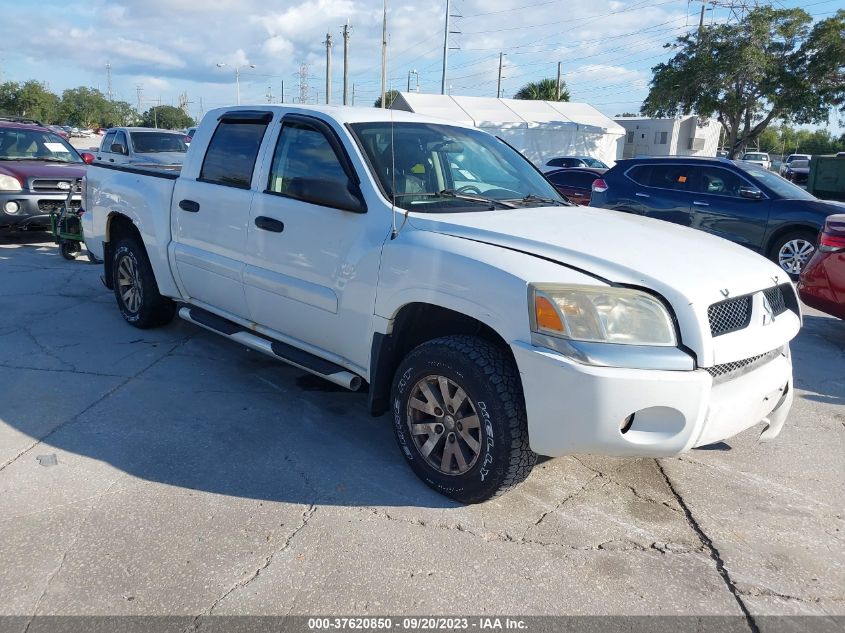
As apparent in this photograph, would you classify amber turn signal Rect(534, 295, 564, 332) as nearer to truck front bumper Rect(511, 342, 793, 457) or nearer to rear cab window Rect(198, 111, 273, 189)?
truck front bumper Rect(511, 342, 793, 457)

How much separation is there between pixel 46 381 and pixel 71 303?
2.46 meters

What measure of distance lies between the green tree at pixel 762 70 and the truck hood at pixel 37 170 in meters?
24.4

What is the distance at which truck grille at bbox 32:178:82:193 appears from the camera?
10234mm

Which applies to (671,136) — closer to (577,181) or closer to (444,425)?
(577,181)

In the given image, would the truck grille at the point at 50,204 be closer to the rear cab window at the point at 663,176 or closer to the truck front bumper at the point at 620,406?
the rear cab window at the point at 663,176

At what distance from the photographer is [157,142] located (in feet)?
47.8

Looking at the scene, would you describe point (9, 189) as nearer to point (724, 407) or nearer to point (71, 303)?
point (71, 303)

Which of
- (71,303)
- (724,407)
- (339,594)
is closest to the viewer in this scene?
(339,594)

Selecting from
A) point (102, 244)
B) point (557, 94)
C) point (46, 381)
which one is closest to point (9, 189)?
point (102, 244)

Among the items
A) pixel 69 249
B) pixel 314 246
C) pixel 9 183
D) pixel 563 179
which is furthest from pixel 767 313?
pixel 563 179

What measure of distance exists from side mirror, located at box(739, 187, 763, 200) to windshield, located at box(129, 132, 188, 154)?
10.2 metres

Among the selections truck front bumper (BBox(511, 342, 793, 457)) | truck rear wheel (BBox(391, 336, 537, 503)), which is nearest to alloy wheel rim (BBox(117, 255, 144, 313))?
truck rear wheel (BBox(391, 336, 537, 503))

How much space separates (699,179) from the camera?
1014cm

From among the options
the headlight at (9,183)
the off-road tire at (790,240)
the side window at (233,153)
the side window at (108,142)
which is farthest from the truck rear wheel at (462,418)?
the side window at (108,142)
